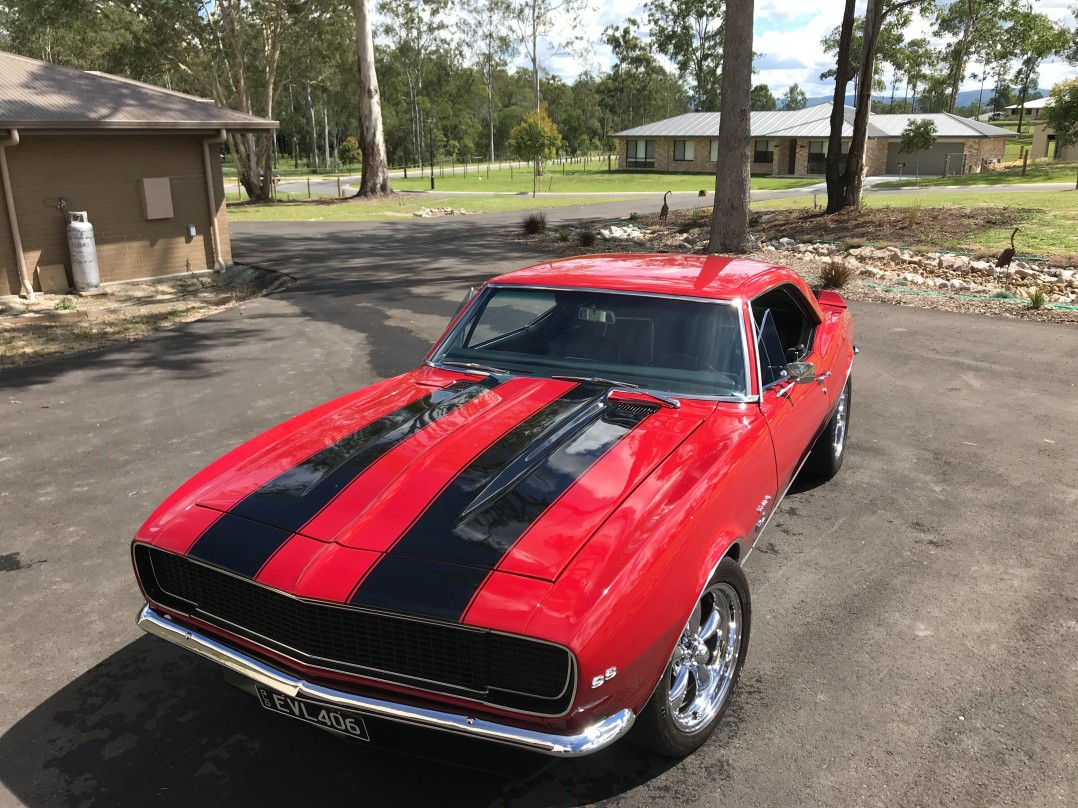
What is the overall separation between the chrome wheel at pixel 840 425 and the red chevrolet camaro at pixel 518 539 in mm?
1462

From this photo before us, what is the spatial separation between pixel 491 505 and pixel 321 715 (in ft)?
2.91

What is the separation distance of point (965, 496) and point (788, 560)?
5.69ft

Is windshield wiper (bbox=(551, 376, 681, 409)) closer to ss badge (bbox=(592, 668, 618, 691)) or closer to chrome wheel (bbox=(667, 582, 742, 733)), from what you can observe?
chrome wheel (bbox=(667, 582, 742, 733))

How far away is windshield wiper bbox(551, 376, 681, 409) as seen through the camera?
12.6 feet

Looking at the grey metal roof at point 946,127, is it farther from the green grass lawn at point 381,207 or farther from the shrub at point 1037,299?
the shrub at point 1037,299

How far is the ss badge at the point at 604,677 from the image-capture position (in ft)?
8.08

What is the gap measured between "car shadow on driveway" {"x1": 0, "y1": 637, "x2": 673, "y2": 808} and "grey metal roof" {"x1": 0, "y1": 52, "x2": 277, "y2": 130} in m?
12.3

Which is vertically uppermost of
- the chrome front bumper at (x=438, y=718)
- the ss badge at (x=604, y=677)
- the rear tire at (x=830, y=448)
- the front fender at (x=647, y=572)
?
the front fender at (x=647, y=572)

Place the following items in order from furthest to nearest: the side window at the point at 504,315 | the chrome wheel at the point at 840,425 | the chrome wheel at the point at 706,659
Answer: the chrome wheel at the point at 840,425 → the side window at the point at 504,315 → the chrome wheel at the point at 706,659

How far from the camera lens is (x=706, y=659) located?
10.6 feet

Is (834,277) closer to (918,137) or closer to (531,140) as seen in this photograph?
(531,140)

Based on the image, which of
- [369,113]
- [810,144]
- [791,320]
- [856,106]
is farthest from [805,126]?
[791,320]

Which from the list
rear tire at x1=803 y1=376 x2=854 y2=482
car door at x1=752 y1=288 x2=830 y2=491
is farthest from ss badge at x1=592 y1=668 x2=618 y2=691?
rear tire at x1=803 y1=376 x2=854 y2=482

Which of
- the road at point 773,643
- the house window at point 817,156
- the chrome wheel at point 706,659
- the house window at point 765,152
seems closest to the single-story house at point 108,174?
the road at point 773,643
